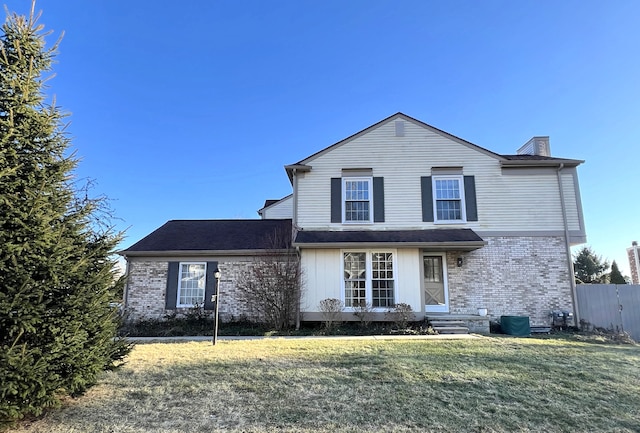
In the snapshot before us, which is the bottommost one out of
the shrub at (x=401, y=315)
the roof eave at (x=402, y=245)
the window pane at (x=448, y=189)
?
the shrub at (x=401, y=315)

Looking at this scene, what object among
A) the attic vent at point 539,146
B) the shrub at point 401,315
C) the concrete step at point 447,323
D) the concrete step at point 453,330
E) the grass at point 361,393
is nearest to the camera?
the grass at point 361,393

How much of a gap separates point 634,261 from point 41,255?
40.1 m

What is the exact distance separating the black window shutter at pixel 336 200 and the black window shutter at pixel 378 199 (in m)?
1.29

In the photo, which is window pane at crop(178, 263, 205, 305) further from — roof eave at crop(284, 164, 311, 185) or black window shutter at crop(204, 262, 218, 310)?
roof eave at crop(284, 164, 311, 185)

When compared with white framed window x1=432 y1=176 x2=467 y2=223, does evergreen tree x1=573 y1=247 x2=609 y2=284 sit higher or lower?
lower

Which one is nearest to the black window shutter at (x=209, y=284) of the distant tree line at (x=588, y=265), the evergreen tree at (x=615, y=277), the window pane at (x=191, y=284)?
the window pane at (x=191, y=284)

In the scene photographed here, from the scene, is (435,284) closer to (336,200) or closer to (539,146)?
(336,200)

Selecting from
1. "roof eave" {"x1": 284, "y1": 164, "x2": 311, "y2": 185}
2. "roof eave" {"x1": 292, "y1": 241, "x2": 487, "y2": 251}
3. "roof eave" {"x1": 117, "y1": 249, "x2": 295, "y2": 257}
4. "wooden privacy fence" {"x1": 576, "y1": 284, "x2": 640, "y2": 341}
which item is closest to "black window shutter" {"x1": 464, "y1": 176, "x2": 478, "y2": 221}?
"roof eave" {"x1": 292, "y1": 241, "x2": 487, "y2": 251}

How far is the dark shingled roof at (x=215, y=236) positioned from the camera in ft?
44.1

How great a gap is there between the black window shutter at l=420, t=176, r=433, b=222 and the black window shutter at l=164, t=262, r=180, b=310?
372 inches

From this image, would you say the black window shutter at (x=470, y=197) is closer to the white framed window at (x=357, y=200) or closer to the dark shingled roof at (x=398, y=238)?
the dark shingled roof at (x=398, y=238)

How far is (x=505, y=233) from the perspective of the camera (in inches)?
508

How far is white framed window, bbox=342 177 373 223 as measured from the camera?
44.1 feet

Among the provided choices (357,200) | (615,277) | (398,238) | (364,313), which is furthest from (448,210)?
(615,277)
